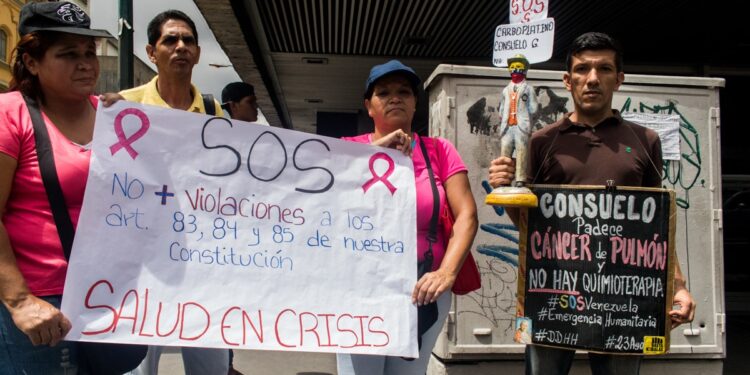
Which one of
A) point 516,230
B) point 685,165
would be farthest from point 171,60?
point 685,165

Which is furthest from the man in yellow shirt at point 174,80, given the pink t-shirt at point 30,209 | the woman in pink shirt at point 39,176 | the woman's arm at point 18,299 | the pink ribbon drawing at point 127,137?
the woman's arm at point 18,299

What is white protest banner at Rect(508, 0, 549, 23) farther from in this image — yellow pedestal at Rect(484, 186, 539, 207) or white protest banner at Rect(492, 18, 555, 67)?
yellow pedestal at Rect(484, 186, 539, 207)

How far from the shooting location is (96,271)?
6.69ft

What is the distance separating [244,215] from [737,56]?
381 inches

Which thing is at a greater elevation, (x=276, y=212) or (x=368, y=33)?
(x=368, y=33)

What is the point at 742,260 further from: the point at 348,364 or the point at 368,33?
the point at 348,364

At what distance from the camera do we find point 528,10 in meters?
3.48

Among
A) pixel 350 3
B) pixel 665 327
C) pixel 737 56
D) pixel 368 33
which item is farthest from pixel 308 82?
pixel 665 327

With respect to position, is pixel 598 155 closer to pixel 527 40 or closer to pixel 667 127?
pixel 527 40

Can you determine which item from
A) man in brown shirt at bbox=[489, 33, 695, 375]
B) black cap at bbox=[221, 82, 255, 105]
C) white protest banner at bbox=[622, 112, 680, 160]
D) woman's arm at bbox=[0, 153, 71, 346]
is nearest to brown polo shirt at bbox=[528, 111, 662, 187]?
man in brown shirt at bbox=[489, 33, 695, 375]

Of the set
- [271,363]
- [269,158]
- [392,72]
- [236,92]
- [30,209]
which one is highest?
[236,92]

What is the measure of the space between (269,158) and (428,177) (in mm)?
628

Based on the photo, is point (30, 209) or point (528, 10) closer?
point (30, 209)

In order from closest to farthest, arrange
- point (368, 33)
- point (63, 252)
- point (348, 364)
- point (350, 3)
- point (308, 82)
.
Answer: point (63, 252)
point (348, 364)
point (350, 3)
point (368, 33)
point (308, 82)
